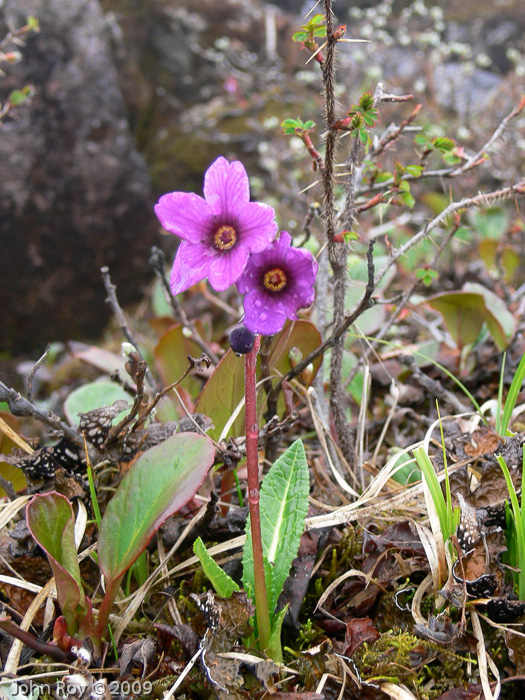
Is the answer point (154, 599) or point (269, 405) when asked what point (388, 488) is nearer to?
point (269, 405)

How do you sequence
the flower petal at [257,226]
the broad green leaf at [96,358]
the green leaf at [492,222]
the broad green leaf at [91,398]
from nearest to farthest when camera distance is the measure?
the flower petal at [257,226] → the broad green leaf at [91,398] → the broad green leaf at [96,358] → the green leaf at [492,222]

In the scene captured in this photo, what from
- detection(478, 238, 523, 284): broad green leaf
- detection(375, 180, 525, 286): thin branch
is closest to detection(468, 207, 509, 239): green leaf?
detection(478, 238, 523, 284): broad green leaf

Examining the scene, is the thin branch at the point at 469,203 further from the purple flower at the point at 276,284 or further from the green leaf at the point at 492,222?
the green leaf at the point at 492,222

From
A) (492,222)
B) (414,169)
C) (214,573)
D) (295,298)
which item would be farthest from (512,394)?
(492,222)

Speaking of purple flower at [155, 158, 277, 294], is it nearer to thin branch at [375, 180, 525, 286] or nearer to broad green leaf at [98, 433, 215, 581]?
broad green leaf at [98, 433, 215, 581]

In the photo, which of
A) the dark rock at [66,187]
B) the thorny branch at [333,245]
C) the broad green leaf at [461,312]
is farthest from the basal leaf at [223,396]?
the dark rock at [66,187]

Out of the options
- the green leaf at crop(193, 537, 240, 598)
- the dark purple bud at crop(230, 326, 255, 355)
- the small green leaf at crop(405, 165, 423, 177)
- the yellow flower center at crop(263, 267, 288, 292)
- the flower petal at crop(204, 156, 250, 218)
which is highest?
the small green leaf at crop(405, 165, 423, 177)

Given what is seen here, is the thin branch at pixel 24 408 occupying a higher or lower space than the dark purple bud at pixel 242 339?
lower
